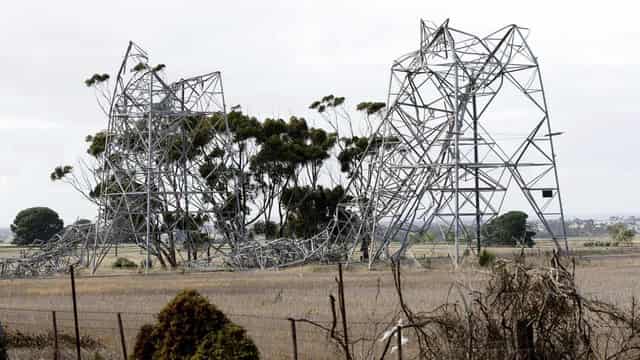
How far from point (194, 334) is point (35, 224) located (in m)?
115

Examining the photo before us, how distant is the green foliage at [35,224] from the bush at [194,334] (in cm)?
11127

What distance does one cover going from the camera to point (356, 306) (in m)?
24.9

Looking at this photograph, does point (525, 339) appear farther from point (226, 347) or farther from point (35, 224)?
point (35, 224)

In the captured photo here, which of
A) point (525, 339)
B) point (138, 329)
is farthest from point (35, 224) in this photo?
point (525, 339)

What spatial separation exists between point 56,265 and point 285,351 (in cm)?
4149

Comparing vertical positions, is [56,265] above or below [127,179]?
below

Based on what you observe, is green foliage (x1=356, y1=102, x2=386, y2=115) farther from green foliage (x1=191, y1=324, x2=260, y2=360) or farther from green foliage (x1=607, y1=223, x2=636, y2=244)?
green foliage (x1=191, y1=324, x2=260, y2=360)

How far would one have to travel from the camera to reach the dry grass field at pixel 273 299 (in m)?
18.1

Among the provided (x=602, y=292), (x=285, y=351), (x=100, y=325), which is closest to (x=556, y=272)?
(x=285, y=351)

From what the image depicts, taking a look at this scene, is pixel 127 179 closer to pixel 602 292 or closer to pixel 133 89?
pixel 133 89

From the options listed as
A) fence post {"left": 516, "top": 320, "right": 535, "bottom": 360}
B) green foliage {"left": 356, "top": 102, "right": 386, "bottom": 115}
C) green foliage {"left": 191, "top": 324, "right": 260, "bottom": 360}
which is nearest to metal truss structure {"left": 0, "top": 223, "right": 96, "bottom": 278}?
green foliage {"left": 356, "top": 102, "right": 386, "bottom": 115}

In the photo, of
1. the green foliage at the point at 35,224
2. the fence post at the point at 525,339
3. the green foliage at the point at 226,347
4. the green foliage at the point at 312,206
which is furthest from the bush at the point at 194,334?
the green foliage at the point at 35,224

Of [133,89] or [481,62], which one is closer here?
[481,62]

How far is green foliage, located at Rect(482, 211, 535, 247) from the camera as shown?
60.3m
